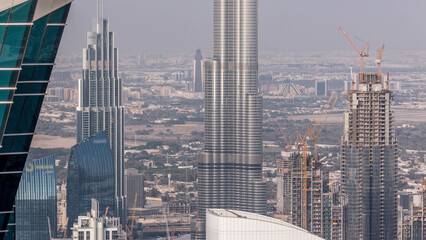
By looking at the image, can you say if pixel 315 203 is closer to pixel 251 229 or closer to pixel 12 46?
pixel 251 229

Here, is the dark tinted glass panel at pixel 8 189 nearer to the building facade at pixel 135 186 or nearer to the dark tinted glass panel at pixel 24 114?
the dark tinted glass panel at pixel 24 114

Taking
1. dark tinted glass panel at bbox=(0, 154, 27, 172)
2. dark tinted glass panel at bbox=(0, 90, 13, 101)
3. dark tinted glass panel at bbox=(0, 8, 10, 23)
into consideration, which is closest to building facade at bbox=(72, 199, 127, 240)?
dark tinted glass panel at bbox=(0, 154, 27, 172)

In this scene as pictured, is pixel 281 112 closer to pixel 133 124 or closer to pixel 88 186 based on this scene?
pixel 133 124

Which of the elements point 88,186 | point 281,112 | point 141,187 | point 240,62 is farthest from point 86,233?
point 240,62

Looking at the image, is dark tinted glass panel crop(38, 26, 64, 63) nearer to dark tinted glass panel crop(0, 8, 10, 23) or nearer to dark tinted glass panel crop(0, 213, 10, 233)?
dark tinted glass panel crop(0, 8, 10, 23)

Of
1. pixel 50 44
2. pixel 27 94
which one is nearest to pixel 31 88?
pixel 27 94

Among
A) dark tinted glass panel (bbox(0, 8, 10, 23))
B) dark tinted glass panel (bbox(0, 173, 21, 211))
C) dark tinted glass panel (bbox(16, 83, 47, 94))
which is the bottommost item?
dark tinted glass panel (bbox(0, 173, 21, 211))

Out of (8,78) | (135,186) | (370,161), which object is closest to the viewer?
(8,78)
